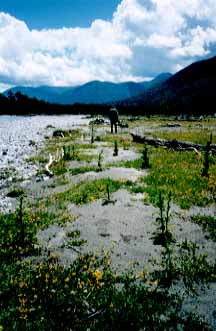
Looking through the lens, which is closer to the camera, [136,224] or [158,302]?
[158,302]

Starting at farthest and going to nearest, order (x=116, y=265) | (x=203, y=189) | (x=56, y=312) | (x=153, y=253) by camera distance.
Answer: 1. (x=203, y=189)
2. (x=153, y=253)
3. (x=116, y=265)
4. (x=56, y=312)

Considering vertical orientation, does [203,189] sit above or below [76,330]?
above

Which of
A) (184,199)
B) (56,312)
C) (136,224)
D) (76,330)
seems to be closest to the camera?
(76,330)

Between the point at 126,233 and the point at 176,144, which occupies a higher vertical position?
the point at 176,144

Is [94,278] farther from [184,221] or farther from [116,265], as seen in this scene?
[184,221]

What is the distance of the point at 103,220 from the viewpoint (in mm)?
15297

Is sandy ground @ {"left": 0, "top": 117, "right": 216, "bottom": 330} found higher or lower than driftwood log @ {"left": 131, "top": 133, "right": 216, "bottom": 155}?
lower

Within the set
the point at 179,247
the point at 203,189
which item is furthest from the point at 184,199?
the point at 179,247

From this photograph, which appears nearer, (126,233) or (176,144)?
(126,233)

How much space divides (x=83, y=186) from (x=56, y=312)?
1195 cm

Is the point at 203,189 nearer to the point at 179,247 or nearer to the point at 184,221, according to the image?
the point at 184,221

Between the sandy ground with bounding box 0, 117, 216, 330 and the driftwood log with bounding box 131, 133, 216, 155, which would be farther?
the driftwood log with bounding box 131, 133, 216, 155

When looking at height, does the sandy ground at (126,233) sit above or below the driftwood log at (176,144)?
below

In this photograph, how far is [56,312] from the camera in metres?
8.99
